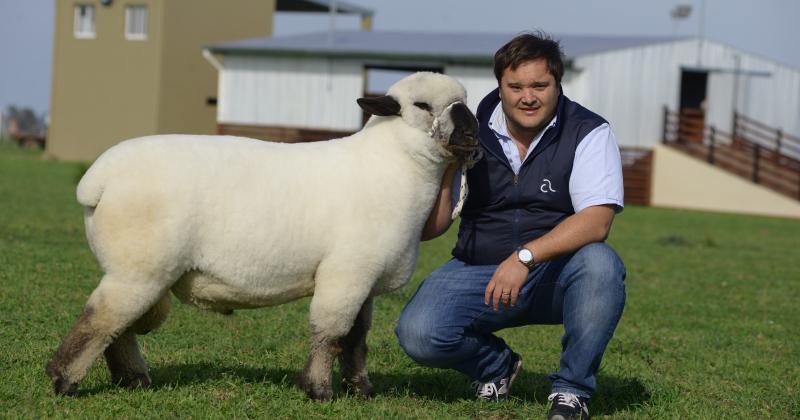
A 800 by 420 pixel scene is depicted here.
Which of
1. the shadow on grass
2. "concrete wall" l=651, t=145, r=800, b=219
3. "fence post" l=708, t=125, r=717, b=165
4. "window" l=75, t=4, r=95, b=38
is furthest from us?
"window" l=75, t=4, r=95, b=38

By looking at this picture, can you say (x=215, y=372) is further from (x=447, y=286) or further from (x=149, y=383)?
(x=447, y=286)

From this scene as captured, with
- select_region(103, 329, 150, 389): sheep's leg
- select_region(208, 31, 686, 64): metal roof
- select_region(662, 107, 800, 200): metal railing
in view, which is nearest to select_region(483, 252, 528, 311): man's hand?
select_region(103, 329, 150, 389): sheep's leg

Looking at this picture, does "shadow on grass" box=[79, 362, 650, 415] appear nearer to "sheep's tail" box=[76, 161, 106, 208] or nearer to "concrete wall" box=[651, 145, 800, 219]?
Answer: "sheep's tail" box=[76, 161, 106, 208]

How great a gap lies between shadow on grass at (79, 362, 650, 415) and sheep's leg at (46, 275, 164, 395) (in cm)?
44

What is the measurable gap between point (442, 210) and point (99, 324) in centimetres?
166

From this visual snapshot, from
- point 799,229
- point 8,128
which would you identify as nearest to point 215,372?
point 799,229

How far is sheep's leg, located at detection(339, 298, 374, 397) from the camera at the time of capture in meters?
5.20

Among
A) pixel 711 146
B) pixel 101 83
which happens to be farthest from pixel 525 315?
pixel 101 83

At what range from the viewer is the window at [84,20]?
38.7m

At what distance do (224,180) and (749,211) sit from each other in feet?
84.0

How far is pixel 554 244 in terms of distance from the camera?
493 cm

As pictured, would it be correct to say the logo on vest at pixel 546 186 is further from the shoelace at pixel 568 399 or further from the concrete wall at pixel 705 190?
the concrete wall at pixel 705 190

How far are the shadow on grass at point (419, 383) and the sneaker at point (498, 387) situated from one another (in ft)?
0.26

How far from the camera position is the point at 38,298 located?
752 centimetres
